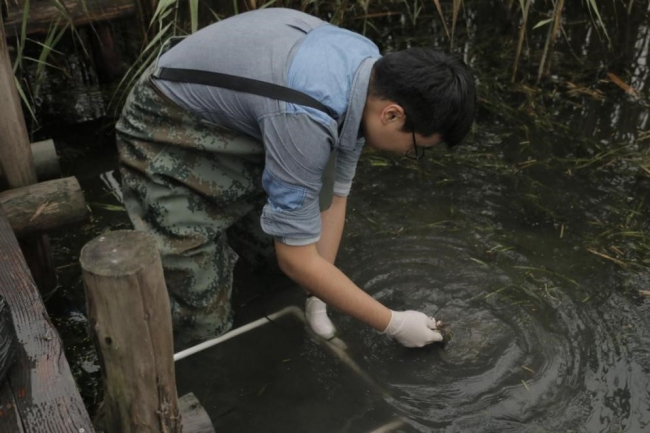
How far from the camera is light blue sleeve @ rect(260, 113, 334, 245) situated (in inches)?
82.0

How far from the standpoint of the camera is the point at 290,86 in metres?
2.10

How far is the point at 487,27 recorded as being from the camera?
5.65 meters

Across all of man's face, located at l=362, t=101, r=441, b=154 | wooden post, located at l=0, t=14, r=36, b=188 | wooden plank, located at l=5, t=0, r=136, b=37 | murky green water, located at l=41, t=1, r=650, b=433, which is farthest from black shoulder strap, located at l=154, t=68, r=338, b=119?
wooden plank, located at l=5, t=0, r=136, b=37

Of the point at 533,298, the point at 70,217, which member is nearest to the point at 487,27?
the point at 533,298

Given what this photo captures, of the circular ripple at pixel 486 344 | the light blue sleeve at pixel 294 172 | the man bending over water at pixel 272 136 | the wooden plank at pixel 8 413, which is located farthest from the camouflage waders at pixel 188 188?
the wooden plank at pixel 8 413

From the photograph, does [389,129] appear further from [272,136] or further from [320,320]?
[320,320]

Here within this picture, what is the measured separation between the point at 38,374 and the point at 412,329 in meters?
1.35

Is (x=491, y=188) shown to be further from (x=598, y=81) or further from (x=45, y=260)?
(x=45, y=260)

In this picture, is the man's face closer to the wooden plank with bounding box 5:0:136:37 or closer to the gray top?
the gray top

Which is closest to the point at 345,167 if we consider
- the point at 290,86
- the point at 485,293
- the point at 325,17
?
the point at 290,86

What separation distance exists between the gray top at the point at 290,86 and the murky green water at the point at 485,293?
30.8 inches

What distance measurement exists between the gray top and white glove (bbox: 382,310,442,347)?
0.53 meters

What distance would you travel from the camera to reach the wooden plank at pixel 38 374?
5.52 feet

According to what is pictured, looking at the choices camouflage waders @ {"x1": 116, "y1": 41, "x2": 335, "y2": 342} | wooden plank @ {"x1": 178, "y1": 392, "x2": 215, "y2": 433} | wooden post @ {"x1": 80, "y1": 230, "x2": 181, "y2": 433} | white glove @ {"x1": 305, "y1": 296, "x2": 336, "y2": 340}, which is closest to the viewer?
wooden post @ {"x1": 80, "y1": 230, "x2": 181, "y2": 433}
